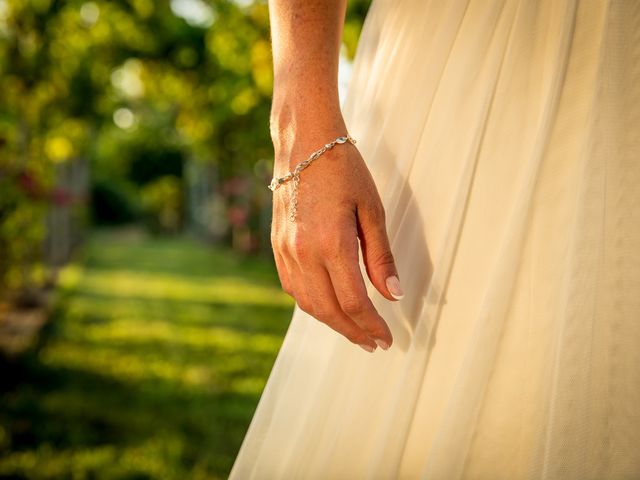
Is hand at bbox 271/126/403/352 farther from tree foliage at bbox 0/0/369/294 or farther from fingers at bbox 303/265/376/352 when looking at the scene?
tree foliage at bbox 0/0/369/294

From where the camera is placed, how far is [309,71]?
0.88 m

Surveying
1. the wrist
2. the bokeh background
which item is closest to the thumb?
the wrist

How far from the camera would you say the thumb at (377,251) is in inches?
32.5

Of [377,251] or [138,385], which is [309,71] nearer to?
[377,251]

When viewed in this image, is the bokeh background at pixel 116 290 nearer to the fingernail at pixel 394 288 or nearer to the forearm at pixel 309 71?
the forearm at pixel 309 71

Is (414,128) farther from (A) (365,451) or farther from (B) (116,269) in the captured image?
(B) (116,269)

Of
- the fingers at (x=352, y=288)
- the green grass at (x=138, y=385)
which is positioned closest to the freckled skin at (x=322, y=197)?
the fingers at (x=352, y=288)

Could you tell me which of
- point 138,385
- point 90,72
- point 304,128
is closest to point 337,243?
point 304,128

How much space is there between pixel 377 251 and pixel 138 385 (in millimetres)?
4676

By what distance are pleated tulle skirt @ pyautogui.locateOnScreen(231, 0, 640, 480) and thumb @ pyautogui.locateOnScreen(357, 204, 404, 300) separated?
7 centimetres

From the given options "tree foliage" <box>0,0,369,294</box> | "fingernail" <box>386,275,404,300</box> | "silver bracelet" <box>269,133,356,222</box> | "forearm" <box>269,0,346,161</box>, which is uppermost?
"tree foliage" <box>0,0,369,294</box>

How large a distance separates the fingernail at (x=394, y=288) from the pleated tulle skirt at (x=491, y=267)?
7 cm

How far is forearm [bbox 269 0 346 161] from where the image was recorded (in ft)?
2.87

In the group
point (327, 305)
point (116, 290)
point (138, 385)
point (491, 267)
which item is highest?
point (491, 267)
